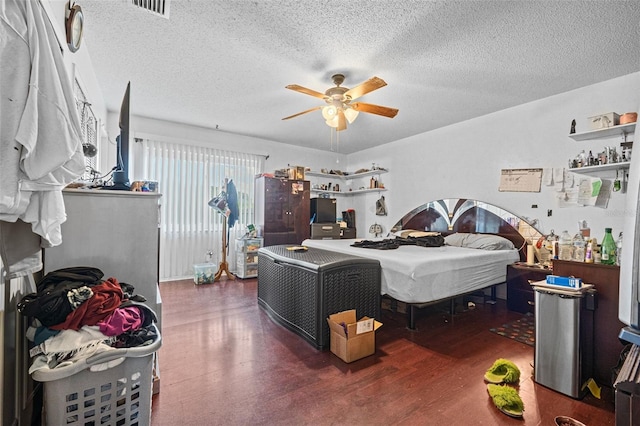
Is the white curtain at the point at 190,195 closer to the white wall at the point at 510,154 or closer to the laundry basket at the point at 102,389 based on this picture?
the white wall at the point at 510,154

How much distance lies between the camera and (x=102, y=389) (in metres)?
1.13

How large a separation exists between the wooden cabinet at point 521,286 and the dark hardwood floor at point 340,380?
748 millimetres

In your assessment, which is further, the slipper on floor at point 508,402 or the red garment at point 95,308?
the slipper on floor at point 508,402

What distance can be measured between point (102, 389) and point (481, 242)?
3.86 meters

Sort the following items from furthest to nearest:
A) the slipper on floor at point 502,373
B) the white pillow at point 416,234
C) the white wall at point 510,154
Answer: the white pillow at point 416,234 → the white wall at point 510,154 → the slipper on floor at point 502,373

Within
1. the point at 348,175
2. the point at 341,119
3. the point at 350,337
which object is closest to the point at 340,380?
the point at 350,337

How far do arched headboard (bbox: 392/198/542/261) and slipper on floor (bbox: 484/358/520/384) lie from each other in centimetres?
221

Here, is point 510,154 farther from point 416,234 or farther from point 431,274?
point 431,274

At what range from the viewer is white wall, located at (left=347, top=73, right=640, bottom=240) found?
122 inches

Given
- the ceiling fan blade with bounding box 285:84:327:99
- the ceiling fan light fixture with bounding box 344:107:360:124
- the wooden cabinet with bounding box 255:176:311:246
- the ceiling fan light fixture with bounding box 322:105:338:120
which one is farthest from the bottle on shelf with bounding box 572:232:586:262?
the wooden cabinet with bounding box 255:176:311:246

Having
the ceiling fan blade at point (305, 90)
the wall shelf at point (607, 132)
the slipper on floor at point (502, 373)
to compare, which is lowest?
the slipper on floor at point (502, 373)

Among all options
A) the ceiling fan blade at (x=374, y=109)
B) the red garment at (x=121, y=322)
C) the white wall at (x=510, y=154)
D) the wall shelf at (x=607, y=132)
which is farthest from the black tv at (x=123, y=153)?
the wall shelf at (x=607, y=132)

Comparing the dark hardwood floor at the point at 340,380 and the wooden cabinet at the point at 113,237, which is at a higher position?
the wooden cabinet at the point at 113,237

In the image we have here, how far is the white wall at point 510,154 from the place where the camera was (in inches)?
122
